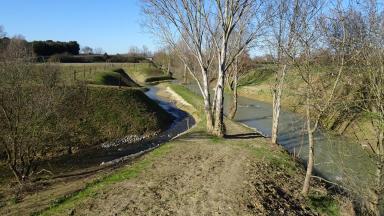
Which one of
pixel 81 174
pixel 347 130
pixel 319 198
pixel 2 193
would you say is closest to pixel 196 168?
pixel 319 198

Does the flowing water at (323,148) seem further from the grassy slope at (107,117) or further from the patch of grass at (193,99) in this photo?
the grassy slope at (107,117)

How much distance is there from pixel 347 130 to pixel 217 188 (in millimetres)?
19194

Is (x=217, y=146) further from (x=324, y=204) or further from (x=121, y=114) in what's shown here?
(x=121, y=114)

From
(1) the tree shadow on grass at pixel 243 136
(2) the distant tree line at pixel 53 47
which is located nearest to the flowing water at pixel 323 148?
(1) the tree shadow on grass at pixel 243 136

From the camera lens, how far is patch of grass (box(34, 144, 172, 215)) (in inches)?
505

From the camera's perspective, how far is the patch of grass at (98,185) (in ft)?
42.1

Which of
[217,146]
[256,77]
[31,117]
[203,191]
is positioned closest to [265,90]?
[256,77]

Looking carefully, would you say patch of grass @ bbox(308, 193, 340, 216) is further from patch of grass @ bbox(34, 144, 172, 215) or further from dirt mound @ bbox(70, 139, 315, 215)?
patch of grass @ bbox(34, 144, 172, 215)

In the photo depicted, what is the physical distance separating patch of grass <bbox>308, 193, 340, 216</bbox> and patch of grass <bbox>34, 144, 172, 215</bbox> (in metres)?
6.90

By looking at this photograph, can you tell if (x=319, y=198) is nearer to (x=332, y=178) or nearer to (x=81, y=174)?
(x=332, y=178)

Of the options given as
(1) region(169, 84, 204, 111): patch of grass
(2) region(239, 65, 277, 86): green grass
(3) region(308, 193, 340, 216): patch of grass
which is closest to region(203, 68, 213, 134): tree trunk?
(3) region(308, 193, 340, 216): patch of grass

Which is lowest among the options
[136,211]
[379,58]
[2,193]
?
[2,193]

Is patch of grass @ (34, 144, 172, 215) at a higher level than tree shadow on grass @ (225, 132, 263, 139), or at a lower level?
lower

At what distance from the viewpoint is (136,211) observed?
1238 cm
